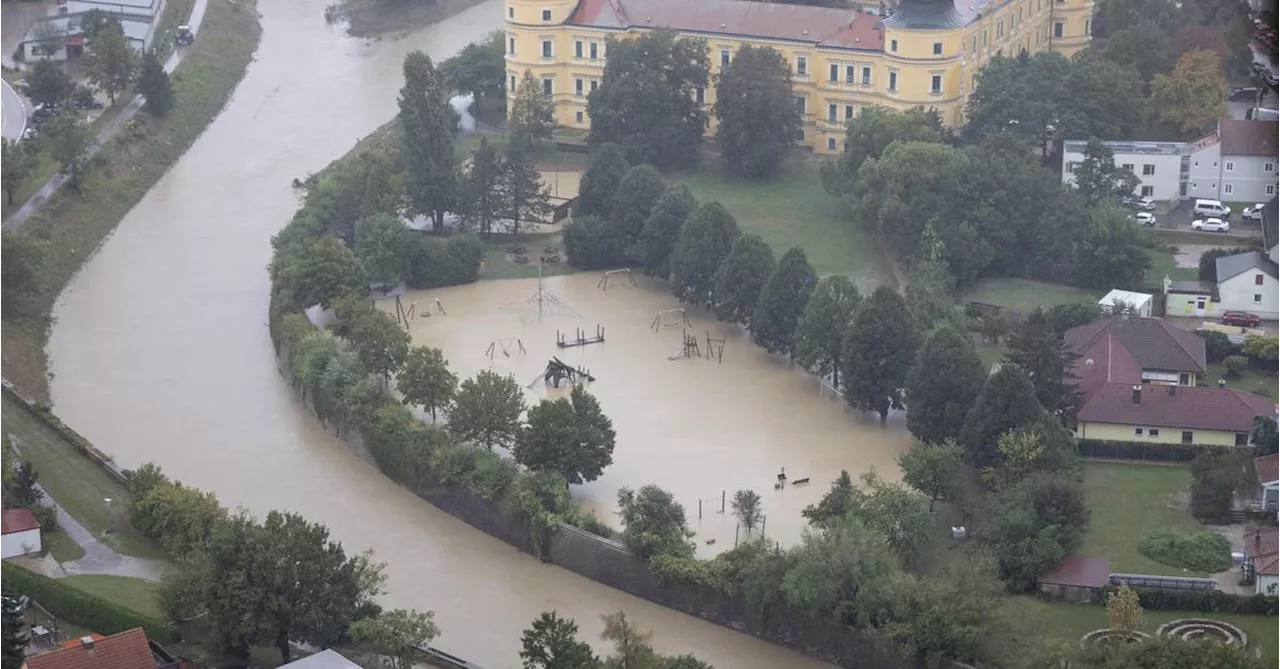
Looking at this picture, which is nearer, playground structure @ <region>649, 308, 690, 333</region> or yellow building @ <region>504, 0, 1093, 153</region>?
playground structure @ <region>649, 308, 690, 333</region>

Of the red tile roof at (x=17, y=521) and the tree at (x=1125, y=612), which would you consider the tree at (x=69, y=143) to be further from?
the tree at (x=1125, y=612)

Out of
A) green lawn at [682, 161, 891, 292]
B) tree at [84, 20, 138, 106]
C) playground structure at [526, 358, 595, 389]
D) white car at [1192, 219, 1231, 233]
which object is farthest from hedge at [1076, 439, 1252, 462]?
tree at [84, 20, 138, 106]

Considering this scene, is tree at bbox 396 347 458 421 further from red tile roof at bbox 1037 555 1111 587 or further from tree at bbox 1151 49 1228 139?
tree at bbox 1151 49 1228 139

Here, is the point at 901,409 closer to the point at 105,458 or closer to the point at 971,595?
the point at 971,595

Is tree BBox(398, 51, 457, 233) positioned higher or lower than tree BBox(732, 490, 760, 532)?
higher

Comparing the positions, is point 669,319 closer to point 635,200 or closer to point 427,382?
point 635,200

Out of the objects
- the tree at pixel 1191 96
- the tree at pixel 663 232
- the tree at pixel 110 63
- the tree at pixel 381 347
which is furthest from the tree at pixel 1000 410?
the tree at pixel 110 63

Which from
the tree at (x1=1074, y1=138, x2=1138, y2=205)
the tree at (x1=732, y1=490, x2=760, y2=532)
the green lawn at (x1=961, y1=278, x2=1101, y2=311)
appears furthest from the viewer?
the tree at (x1=1074, y1=138, x2=1138, y2=205)
